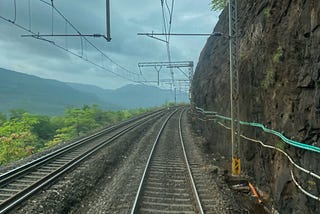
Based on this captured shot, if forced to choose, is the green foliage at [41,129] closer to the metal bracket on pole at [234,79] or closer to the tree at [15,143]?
the tree at [15,143]

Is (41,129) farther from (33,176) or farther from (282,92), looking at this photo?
(282,92)

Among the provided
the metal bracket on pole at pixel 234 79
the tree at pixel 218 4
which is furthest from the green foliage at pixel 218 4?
the metal bracket on pole at pixel 234 79

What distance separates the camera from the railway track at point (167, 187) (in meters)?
11.0

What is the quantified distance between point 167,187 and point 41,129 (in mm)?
41533

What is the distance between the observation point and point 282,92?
11.1m

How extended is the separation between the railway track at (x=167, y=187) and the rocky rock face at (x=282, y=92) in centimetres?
245

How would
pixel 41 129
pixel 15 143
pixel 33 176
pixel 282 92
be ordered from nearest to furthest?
pixel 282 92 → pixel 33 176 → pixel 15 143 → pixel 41 129

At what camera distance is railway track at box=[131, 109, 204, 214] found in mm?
11016

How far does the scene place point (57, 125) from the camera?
5469 cm

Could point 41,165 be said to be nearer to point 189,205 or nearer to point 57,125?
point 189,205

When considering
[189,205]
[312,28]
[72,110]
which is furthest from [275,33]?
[72,110]

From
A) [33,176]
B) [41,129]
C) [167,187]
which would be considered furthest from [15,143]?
[167,187]

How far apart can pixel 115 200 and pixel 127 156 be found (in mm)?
8527

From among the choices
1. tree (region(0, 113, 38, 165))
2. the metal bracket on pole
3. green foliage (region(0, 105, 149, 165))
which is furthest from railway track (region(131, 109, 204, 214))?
green foliage (region(0, 105, 149, 165))
